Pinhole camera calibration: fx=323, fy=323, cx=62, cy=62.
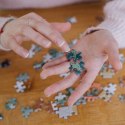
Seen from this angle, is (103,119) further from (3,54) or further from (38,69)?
(3,54)

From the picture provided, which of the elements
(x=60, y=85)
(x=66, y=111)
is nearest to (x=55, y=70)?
(x=60, y=85)

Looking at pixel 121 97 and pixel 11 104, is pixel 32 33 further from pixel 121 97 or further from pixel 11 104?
pixel 121 97

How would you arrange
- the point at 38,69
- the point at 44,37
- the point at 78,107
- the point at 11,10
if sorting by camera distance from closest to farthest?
1. the point at 44,37
2. the point at 78,107
3. the point at 38,69
4. the point at 11,10

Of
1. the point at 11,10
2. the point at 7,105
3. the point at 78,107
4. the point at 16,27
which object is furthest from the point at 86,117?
the point at 11,10

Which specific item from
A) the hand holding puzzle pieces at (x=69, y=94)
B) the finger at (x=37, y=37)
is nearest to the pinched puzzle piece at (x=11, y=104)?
the hand holding puzzle pieces at (x=69, y=94)

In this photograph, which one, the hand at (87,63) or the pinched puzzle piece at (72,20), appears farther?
the pinched puzzle piece at (72,20)

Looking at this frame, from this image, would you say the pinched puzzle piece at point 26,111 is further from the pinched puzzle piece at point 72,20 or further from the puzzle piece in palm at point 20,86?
the pinched puzzle piece at point 72,20
